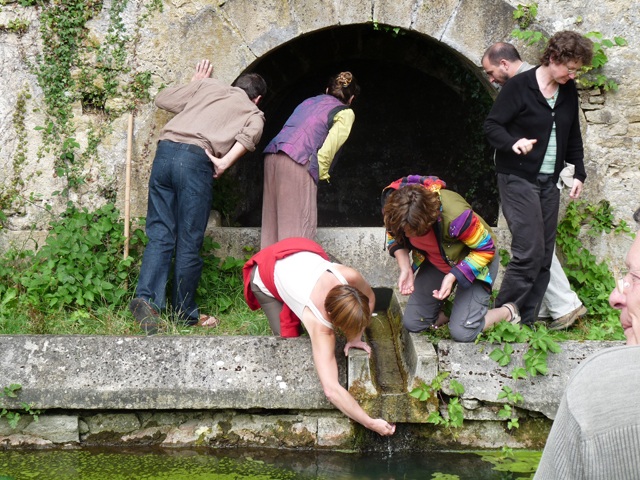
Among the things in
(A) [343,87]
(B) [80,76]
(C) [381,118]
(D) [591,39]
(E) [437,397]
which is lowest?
(E) [437,397]

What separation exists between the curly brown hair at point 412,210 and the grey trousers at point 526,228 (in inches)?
33.9

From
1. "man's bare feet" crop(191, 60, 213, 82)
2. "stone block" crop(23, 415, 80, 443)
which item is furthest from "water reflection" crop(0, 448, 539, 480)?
"man's bare feet" crop(191, 60, 213, 82)

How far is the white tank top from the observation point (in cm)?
415

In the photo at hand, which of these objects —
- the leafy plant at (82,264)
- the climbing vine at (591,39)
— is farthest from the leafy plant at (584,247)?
the leafy plant at (82,264)

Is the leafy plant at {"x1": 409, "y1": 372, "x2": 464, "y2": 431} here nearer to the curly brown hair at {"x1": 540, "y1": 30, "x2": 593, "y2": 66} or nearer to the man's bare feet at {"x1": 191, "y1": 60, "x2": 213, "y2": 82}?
the curly brown hair at {"x1": 540, "y1": 30, "x2": 593, "y2": 66}

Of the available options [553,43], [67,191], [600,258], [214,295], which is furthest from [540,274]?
[67,191]

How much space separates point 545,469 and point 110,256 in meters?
4.19

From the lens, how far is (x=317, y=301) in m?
4.08

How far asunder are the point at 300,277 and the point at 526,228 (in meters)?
1.44

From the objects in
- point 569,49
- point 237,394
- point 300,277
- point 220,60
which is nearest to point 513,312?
point 300,277

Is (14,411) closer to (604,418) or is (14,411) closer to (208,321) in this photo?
(208,321)

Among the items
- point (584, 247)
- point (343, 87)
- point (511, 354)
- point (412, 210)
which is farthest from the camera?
point (584, 247)

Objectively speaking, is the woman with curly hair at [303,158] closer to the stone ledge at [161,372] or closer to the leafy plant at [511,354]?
the stone ledge at [161,372]

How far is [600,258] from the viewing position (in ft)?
18.6
